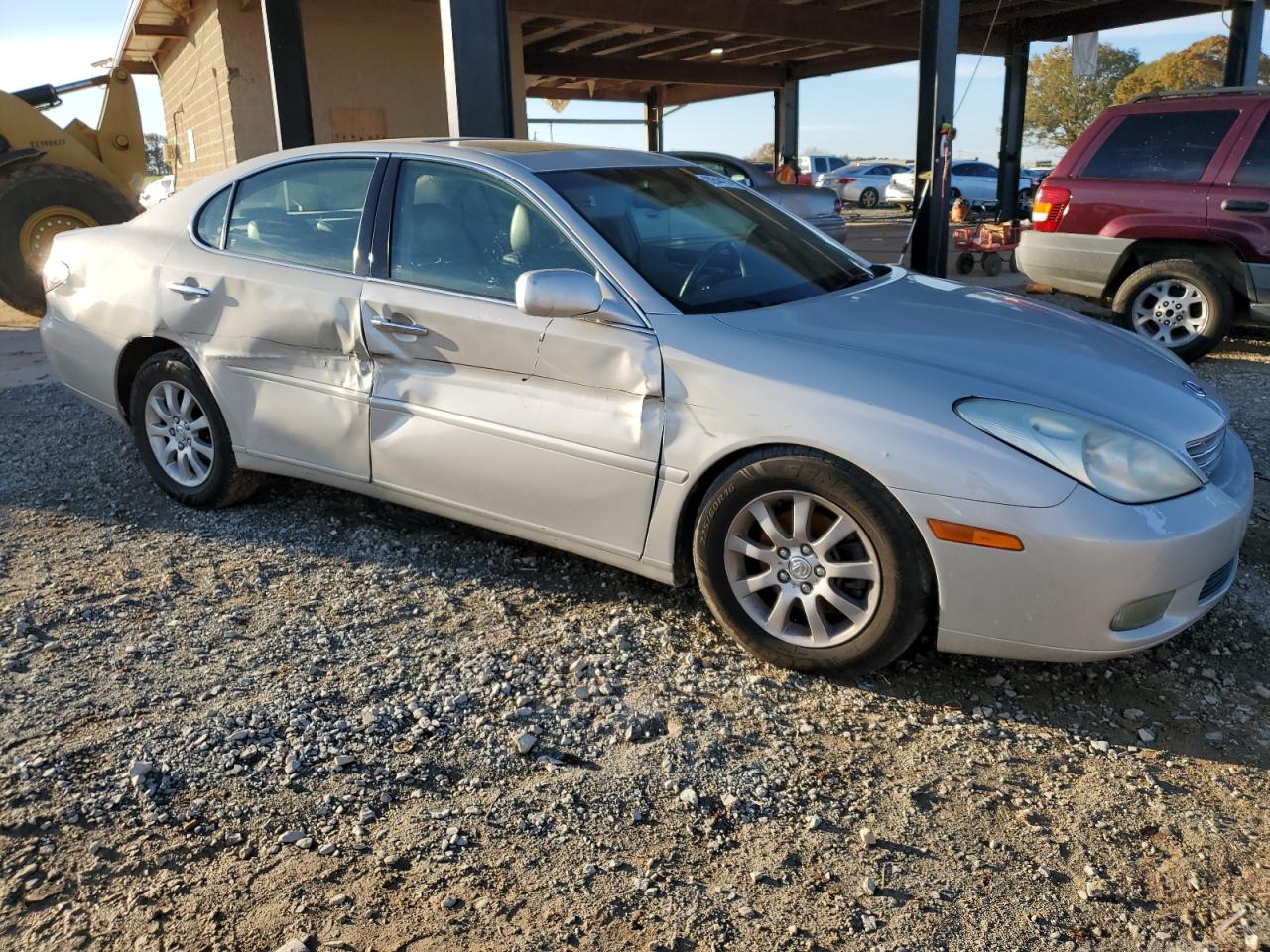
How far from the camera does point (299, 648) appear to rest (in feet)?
11.0

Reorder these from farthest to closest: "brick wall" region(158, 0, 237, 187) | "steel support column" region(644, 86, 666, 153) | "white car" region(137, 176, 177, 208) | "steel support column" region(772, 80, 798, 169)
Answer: "steel support column" region(644, 86, 666, 153)
"steel support column" region(772, 80, 798, 169)
"white car" region(137, 176, 177, 208)
"brick wall" region(158, 0, 237, 187)

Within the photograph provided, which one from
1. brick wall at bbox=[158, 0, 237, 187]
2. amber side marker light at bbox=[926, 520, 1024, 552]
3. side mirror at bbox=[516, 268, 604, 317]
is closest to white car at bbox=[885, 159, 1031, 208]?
brick wall at bbox=[158, 0, 237, 187]

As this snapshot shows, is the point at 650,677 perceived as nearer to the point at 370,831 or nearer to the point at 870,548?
the point at 870,548

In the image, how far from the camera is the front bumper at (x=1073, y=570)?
275 centimetres

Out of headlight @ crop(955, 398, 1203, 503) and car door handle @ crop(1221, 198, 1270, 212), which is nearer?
headlight @ crop(955, 398, 1203, 503)

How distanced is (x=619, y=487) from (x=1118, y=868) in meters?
1.72

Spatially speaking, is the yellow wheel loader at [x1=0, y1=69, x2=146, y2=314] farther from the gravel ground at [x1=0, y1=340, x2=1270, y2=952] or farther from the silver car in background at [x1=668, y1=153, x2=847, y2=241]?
the gravel ground at [x1=0, y1=340, x2=1270, y2=952]

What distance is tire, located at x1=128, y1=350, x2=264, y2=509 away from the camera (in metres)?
4.39

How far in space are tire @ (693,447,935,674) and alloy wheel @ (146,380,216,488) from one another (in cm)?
243

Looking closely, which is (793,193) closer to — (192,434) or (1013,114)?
(1013,114)

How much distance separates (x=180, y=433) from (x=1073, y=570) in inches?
144

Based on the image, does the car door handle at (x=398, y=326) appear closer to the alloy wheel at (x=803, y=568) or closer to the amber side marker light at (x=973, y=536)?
the alloy wheel at (x=803, y=568)

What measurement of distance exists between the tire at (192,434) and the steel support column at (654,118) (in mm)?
21960

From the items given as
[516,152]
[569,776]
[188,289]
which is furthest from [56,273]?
[569,776]
